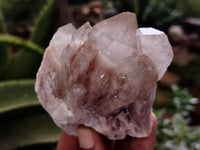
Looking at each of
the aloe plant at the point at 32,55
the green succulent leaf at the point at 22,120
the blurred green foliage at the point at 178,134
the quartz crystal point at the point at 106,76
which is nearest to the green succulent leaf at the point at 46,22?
the aloe plant at the point at 32,55

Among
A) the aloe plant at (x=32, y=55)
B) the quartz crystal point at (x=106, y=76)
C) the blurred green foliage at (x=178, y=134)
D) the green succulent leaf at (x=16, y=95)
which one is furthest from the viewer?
the aloe plant at (x=32, y=55)

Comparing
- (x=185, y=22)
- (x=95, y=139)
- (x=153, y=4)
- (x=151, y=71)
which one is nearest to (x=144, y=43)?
(x=151, y=71)

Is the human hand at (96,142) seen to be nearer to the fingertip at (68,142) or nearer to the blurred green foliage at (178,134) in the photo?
the fingertip at (68,142)

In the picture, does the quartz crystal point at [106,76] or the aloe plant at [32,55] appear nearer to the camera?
the quartz crystal point at [106,76]

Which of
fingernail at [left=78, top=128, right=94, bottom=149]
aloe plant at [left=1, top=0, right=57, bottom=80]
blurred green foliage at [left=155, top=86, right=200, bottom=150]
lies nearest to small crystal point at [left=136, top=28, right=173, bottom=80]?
fingernail at [left=78, top=128, right=94, bottom=149]

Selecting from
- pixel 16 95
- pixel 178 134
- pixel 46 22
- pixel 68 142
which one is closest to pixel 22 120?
pixel 16 95

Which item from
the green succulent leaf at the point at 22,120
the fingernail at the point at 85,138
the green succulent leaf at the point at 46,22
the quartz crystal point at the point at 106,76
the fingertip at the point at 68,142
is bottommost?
the green succulent leaf at the point at 22,120

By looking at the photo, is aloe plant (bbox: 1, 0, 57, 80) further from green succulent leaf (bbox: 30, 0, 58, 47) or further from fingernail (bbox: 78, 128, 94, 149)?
fingernail (bbox: 78, 128, 94, 149)
